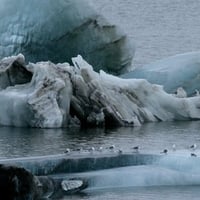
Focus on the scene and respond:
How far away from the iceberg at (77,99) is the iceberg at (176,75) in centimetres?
146

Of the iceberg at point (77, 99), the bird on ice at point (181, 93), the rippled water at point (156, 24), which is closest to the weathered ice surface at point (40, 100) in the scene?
the iceberg at point (77, 99)

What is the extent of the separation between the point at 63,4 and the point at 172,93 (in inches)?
104

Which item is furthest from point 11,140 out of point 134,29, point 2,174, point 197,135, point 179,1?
point 179,1

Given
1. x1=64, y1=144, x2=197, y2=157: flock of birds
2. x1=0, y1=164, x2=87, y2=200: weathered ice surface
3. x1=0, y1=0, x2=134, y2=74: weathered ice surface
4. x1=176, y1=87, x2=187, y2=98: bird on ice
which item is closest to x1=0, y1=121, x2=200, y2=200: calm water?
x1=64, y1=144, x2=197, y2=157: flock of birds

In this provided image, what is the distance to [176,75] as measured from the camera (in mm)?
23328

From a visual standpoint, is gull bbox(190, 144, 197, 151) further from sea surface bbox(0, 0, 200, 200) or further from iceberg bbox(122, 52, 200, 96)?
iceberg bbox(122, 52, 200, 96)

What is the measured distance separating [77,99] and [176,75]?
321 cm

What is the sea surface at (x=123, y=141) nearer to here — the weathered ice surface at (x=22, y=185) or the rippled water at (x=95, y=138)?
the rippled water at (x=95, y=138)

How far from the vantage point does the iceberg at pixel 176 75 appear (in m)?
23.1

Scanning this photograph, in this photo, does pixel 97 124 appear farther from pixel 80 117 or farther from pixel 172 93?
pixel 172 93

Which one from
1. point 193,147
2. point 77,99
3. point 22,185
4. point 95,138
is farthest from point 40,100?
point 22,185

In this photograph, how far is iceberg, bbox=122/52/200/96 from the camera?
75.8ft

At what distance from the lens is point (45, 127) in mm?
20266

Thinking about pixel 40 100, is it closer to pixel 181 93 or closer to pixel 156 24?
pixel 181 93
